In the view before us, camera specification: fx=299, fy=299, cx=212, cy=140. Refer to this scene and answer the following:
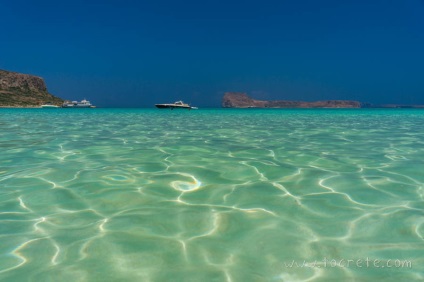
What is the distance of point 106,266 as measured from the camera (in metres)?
2.43

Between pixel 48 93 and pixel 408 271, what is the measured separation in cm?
18966

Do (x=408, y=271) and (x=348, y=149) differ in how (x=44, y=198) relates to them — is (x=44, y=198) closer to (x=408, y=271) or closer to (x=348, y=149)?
(x=408, y=271)

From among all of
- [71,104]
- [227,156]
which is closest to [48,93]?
[71,104]

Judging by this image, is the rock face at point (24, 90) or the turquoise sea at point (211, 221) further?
the rock face at point (24, 90)

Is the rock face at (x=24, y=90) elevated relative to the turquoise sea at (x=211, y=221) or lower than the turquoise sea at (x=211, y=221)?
elevated

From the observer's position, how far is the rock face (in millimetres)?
132500

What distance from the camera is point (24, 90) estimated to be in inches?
5886

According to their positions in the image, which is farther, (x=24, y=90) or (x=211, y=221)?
(x=24, y=90)

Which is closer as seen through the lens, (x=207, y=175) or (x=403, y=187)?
(x=403, y=187)

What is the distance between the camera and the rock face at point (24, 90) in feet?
435

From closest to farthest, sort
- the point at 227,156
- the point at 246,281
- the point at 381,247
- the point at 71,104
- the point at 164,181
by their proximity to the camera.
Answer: the point at 246,281
the point at 381,247
the point at 164,181
the point at 227,156
the point at 71,104

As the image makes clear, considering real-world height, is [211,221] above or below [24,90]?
below

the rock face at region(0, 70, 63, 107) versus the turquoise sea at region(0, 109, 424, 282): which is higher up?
the rock face at region(0, 70, 63, 107)

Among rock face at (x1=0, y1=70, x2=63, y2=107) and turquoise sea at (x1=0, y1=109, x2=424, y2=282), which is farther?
rock face at (x1=0, y1=70, x2=63, y2=107)
